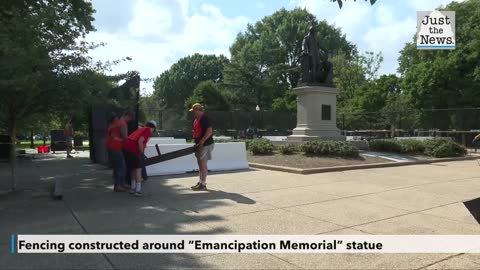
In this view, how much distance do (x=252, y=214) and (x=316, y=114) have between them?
12261 mm

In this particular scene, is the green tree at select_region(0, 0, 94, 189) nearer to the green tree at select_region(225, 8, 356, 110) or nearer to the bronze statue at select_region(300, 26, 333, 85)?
the bronze statue at select_region(300, 26, 333, 85)

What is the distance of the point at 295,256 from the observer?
4.80 m

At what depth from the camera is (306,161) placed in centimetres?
1370

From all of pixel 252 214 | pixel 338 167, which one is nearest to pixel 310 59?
pixel 338 167

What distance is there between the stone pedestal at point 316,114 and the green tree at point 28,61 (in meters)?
10.1

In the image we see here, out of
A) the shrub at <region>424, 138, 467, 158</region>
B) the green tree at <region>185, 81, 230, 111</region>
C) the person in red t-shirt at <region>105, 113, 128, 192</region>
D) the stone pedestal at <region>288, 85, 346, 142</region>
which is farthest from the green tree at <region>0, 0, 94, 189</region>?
the green tree at <region>185, 81, 230, 111</region>

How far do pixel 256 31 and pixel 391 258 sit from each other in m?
69.8

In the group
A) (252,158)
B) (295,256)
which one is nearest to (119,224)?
(295,256)

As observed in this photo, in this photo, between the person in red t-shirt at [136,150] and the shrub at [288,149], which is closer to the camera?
the person in red t-shirt at [136,150]

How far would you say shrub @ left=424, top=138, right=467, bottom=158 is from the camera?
54.2ft

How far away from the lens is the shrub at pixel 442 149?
16.5 m

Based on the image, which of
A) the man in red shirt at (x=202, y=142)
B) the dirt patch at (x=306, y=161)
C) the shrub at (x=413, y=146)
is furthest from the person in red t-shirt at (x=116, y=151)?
the shrub at (x=413, y=146)

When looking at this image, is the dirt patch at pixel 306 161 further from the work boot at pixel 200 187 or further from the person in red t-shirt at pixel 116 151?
the person in red t-shirt at pixel 116 151

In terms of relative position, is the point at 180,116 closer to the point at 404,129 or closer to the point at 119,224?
→ the point at 404,129
